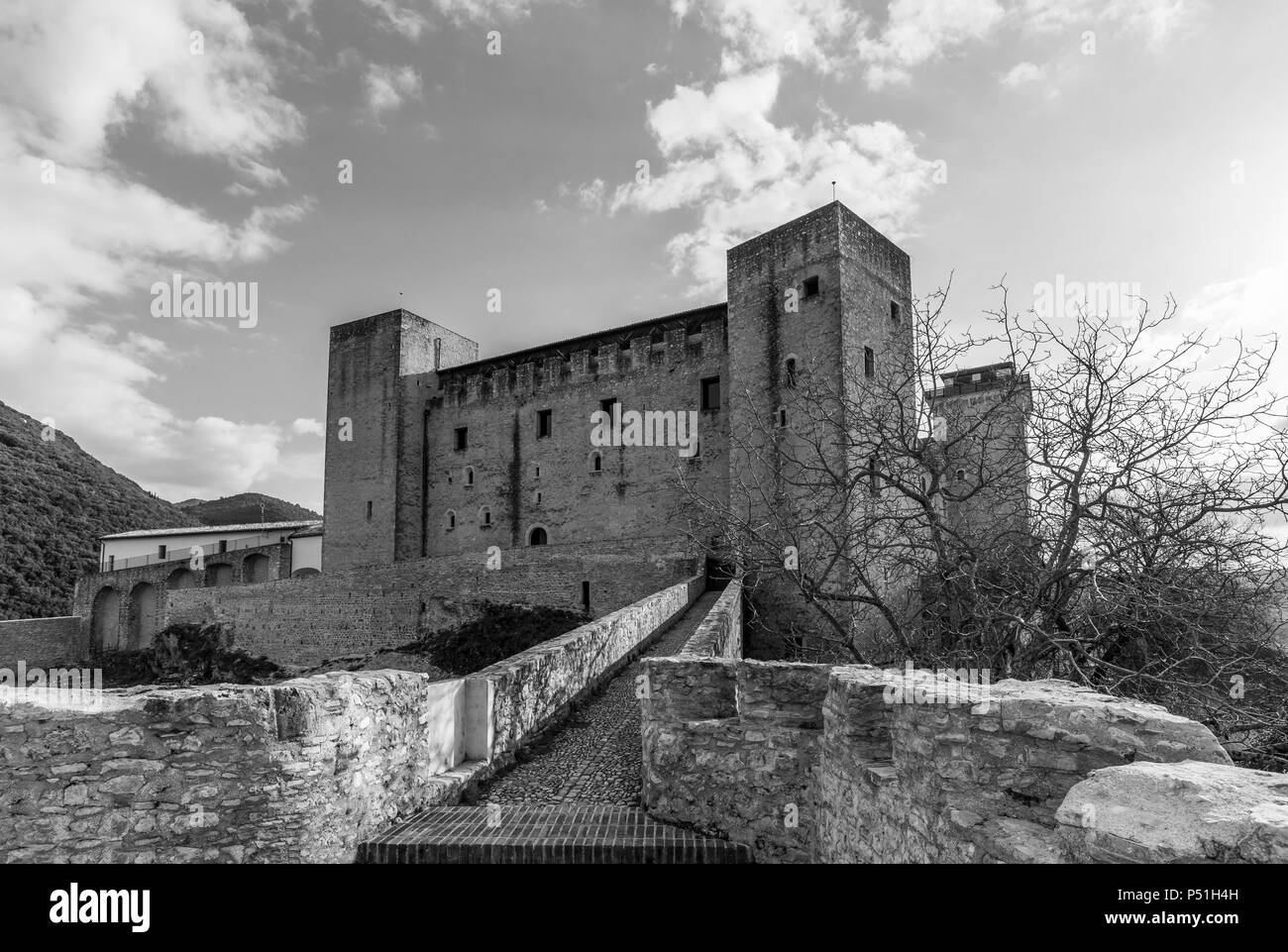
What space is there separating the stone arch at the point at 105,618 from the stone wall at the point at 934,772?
1458 inches

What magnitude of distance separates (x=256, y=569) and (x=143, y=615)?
15.9ft

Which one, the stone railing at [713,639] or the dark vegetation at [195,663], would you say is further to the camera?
the dark vegetation at [195,663]

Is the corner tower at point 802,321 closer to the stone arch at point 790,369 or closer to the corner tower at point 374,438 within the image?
the stone arch at point 790,369

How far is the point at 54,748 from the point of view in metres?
3.84

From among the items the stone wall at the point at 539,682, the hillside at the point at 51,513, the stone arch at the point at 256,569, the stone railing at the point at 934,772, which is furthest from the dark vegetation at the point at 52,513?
the stone railing at the point at 934,772

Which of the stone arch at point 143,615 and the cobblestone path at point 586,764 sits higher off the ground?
the cobblestone path at point 586,764

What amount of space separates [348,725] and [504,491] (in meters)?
25.4

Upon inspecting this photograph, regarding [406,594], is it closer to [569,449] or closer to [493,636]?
[493,636]

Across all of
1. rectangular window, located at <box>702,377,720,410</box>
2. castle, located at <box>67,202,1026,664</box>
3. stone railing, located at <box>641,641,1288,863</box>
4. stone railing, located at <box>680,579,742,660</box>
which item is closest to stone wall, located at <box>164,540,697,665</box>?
castle, located at <box>67,202,1026,664</box>

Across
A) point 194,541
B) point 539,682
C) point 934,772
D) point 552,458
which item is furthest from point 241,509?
point 934,772

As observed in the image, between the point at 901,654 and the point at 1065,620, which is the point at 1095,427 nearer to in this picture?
the point at 1065,620

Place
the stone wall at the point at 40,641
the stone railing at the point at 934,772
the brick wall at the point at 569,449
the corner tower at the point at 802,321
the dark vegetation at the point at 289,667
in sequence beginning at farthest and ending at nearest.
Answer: the stone wall at the point at 40,641, the brick wall at the point at 569,449, the dark vegetation at the point at 289,667, the corner tower at the point at 802,321, the stone railing at the point at 934,772

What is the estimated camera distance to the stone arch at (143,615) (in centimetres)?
3278

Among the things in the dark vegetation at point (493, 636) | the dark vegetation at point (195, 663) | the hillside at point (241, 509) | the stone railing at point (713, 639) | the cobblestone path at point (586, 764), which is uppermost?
the hillside at point (241, 509)
